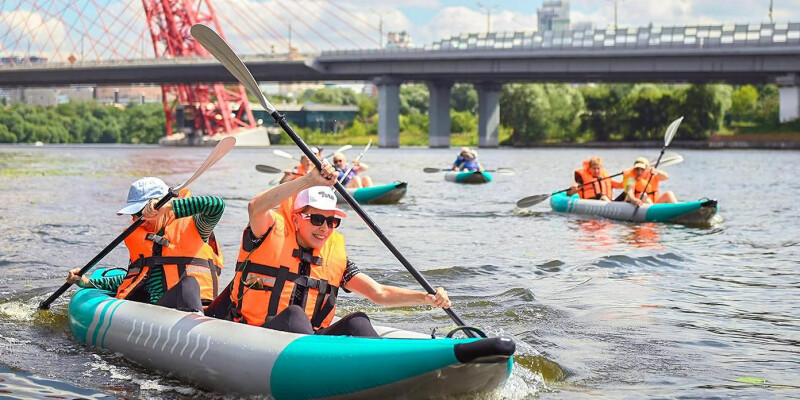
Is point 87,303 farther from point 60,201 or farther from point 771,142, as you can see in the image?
point 771,142

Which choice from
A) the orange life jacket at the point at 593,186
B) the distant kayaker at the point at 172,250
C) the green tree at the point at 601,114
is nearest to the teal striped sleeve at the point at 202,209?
the distant kayaker at the point at 172,250

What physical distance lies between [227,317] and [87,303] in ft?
5.44

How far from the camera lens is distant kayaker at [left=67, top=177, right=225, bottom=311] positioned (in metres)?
7.09

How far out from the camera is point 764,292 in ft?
34.8

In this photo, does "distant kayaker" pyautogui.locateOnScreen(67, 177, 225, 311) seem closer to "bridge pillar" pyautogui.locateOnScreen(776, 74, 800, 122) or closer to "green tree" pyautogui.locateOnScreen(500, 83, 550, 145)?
"bridge pillar" pyautogui.locateOnScreen(776, 74, 800, 122)

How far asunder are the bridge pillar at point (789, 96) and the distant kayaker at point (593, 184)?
1639 inches

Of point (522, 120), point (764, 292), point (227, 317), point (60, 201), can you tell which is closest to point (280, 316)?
point (227, 317)

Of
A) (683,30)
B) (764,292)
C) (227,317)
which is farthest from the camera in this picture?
(683,30)

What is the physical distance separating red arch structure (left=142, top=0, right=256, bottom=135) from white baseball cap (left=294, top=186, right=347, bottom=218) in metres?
71.8

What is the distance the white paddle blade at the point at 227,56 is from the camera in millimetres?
7090

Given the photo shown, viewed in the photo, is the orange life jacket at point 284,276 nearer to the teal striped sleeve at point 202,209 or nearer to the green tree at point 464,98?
the teal striped sleeve at point 202,209

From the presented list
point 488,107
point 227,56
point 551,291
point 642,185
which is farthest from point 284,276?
point 488,107

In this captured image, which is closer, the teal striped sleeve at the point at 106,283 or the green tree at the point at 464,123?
the teal striped sleeve at the point at 106,283

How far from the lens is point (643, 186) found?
18219mm
